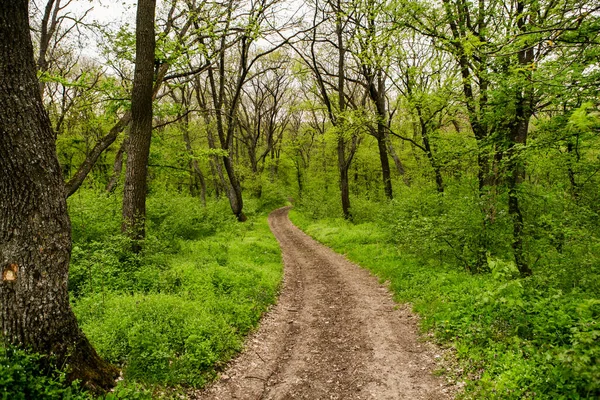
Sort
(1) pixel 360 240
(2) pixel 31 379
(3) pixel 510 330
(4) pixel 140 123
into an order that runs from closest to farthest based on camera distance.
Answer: (2) pixel 31 379, (3) pixel 510 330, (4) pixel 140 123, (1) pixel 360 240

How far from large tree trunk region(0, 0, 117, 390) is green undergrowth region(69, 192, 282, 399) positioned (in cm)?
106

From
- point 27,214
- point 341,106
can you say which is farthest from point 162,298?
point 341,106

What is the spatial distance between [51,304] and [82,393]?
1.16 meters

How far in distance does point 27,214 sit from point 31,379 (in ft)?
6.20

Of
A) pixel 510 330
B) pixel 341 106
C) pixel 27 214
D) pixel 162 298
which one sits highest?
pixel 341 106

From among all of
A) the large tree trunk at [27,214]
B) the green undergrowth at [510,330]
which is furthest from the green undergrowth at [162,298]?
the green undergrowth at [510,330]

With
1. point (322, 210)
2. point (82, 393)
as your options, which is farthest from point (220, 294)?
point (322, 210)

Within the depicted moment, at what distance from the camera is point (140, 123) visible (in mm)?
9234

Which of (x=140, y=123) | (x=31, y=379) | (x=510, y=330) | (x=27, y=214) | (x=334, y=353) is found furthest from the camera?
(x=140, y=123)

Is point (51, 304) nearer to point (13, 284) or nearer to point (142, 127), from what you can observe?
point (13, 284)

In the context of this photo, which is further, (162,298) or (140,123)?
(140,123)

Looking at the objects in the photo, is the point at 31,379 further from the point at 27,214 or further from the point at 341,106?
the point at 341,106

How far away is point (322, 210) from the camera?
975 inches

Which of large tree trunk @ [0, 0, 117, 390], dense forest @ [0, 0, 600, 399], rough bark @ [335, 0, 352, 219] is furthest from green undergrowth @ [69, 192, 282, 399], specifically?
rough bark @ [335, 0, 352, 219]
